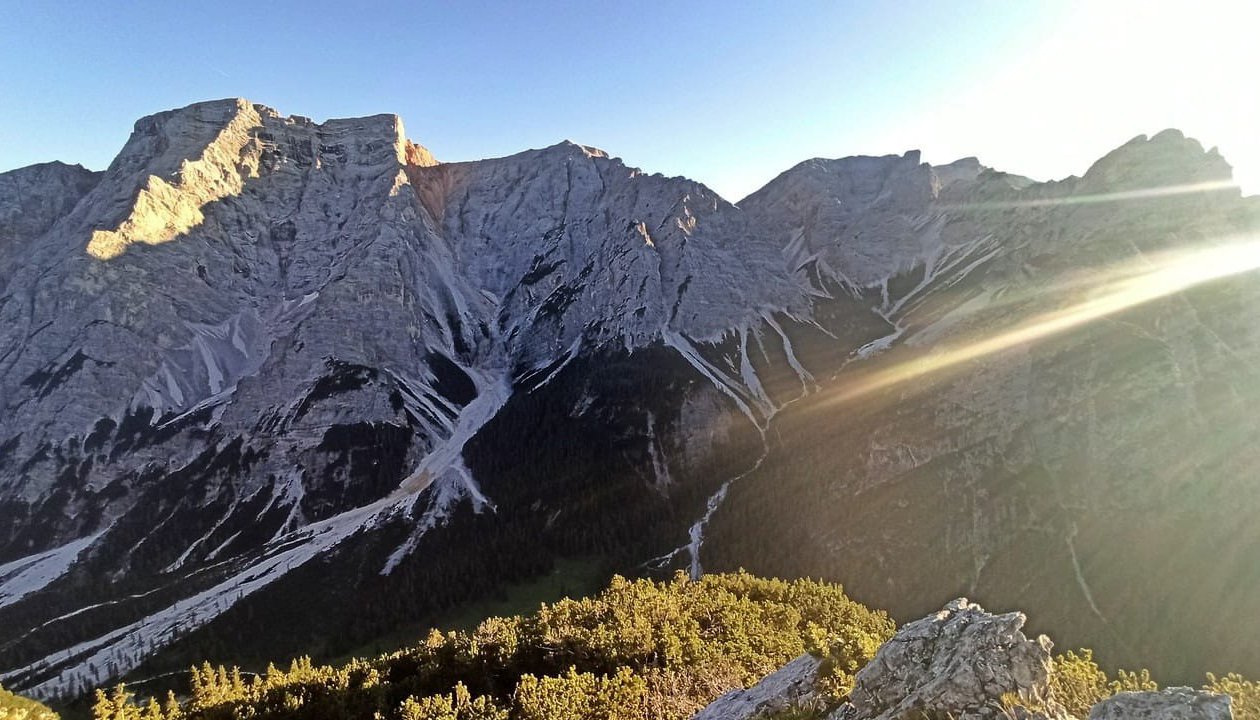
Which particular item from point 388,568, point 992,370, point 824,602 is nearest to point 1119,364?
point 992,370

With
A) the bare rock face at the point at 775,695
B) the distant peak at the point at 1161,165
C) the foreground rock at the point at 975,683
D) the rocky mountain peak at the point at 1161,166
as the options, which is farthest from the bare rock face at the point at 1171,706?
the distant peak at the point at 1161,165

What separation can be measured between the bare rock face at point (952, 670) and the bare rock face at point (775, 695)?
16.8 ft

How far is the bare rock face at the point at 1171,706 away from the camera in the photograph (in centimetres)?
1470

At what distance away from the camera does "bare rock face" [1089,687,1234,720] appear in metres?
14.7

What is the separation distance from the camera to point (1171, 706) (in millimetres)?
15047

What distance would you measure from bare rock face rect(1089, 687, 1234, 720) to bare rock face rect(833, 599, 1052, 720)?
2158mm

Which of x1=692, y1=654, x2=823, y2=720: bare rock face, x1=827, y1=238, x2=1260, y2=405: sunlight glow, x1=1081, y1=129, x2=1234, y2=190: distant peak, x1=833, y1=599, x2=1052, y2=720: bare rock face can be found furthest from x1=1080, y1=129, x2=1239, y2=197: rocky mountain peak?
x1=833, y1=599, x2=1052, y2=720: bare rock face

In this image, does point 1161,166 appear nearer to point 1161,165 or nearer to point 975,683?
point 1161,165

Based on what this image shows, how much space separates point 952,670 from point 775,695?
11.3 metres

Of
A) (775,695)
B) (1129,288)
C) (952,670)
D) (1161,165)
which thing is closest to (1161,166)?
(1161,165)

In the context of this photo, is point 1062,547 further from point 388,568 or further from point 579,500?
point 388,568

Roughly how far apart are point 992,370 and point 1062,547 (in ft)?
147

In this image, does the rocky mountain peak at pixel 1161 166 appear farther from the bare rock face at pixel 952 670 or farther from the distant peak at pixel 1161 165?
the bare rock face at pixel 952 670

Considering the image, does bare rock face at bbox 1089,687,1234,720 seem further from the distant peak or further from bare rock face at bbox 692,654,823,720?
the distant peak
